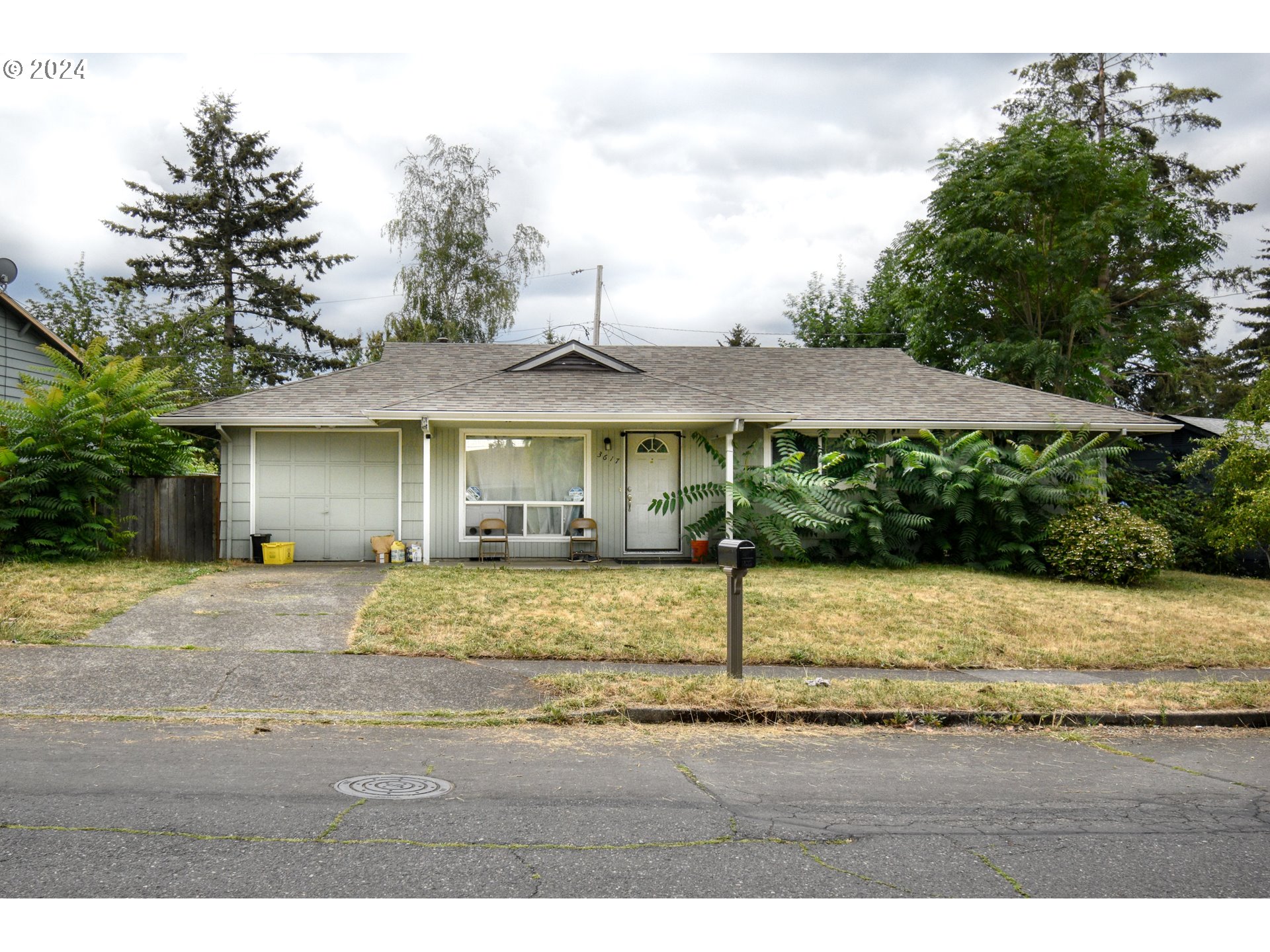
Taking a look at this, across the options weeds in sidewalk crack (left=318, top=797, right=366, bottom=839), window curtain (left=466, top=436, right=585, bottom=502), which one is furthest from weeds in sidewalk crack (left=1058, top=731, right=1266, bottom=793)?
window curtain (left=466, top=436, right=585, bottom=502)

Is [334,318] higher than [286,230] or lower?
lower

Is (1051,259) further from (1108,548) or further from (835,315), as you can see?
(835,315)

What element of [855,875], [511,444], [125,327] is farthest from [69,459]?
[125,327]

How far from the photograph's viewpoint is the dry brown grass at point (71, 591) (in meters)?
8.77

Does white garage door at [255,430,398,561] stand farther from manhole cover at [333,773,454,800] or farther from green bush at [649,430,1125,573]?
manhole cover at [333,773,454,800]

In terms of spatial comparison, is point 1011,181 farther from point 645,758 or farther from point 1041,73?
point 645,758

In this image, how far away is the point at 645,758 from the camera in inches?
218

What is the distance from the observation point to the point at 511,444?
16.2 m

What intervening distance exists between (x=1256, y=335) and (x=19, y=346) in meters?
48.2

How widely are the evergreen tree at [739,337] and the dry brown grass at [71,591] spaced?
110ft

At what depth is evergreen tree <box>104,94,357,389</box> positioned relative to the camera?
34.7 m

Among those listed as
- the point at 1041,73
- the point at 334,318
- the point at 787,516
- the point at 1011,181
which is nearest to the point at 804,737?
the point at 787,516

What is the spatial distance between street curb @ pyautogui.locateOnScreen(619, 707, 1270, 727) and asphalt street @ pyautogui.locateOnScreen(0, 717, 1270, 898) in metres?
0.27

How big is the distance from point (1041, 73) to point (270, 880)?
3261 centimetres
